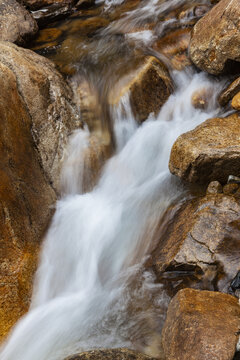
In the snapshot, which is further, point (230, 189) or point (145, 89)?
point (145, 89)

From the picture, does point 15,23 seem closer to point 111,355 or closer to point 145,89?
point 145,89

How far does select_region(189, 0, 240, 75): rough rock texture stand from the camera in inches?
219

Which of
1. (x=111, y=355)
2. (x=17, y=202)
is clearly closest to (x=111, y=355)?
(x=111, y=355)

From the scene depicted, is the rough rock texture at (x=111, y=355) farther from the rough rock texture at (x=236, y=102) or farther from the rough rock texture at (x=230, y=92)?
the rough rock texture at (x=230, y=92)

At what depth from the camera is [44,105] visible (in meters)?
5.32

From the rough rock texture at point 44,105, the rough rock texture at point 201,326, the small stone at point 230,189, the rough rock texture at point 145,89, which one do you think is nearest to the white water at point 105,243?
the rough rock texture at point 145,89

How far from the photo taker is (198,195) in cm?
455

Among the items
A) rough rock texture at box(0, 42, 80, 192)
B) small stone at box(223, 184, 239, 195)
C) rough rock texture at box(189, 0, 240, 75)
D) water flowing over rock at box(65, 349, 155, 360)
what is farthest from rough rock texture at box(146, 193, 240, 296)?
rough rock texture at box(189, 0, 240, 75)

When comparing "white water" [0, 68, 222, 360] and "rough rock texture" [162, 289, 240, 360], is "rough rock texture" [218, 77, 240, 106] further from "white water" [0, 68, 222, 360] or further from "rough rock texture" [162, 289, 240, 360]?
"rough rock texture" [162, 289, 240, 360]

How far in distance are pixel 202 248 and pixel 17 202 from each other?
7.89 feet

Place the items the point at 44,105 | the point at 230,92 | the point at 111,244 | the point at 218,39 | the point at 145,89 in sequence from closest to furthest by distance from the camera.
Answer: the point at 111,244 < the point at 44,105 < the point at 230,92 < the point at 218,39 < the point at 145,89

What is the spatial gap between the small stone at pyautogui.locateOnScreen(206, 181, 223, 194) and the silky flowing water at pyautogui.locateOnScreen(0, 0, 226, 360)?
0.41 metres

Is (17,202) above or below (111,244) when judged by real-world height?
above

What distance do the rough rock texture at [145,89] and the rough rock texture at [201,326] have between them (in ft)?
12.0
